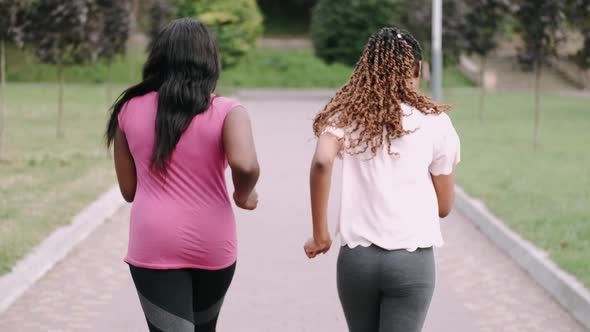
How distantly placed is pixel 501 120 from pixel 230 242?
24316 mm

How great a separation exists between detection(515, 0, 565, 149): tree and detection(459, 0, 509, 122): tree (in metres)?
2.86

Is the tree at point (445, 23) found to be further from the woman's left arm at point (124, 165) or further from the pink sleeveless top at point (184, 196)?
the pink sleeveless top at point (184, 196)

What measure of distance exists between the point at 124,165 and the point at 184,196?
1.06 ft

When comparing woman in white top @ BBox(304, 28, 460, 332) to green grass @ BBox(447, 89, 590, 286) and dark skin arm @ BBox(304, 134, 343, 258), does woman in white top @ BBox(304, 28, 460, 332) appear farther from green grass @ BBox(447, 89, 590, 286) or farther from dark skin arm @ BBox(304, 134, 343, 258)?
green grass @ BBox(447, 89, 590, 286)

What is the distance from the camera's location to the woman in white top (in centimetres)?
362

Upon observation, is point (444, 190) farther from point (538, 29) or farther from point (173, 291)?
point (538, 29)

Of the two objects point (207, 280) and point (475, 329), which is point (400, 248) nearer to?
point (207, 280)

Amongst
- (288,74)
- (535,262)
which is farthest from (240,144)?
(288,74)

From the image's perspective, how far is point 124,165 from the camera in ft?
12.8

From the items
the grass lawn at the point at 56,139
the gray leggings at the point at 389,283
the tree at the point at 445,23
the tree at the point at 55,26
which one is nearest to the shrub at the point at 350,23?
the tree at the point at 445,23

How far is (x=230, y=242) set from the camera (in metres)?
3.80

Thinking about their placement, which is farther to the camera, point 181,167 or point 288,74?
point 288,74

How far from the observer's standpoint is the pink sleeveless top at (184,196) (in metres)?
3.69

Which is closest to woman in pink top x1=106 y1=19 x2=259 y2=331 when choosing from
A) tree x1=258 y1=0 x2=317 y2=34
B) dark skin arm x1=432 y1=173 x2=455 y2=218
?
dark skin arm x1=432 y1=173 x2=455 y2=218
